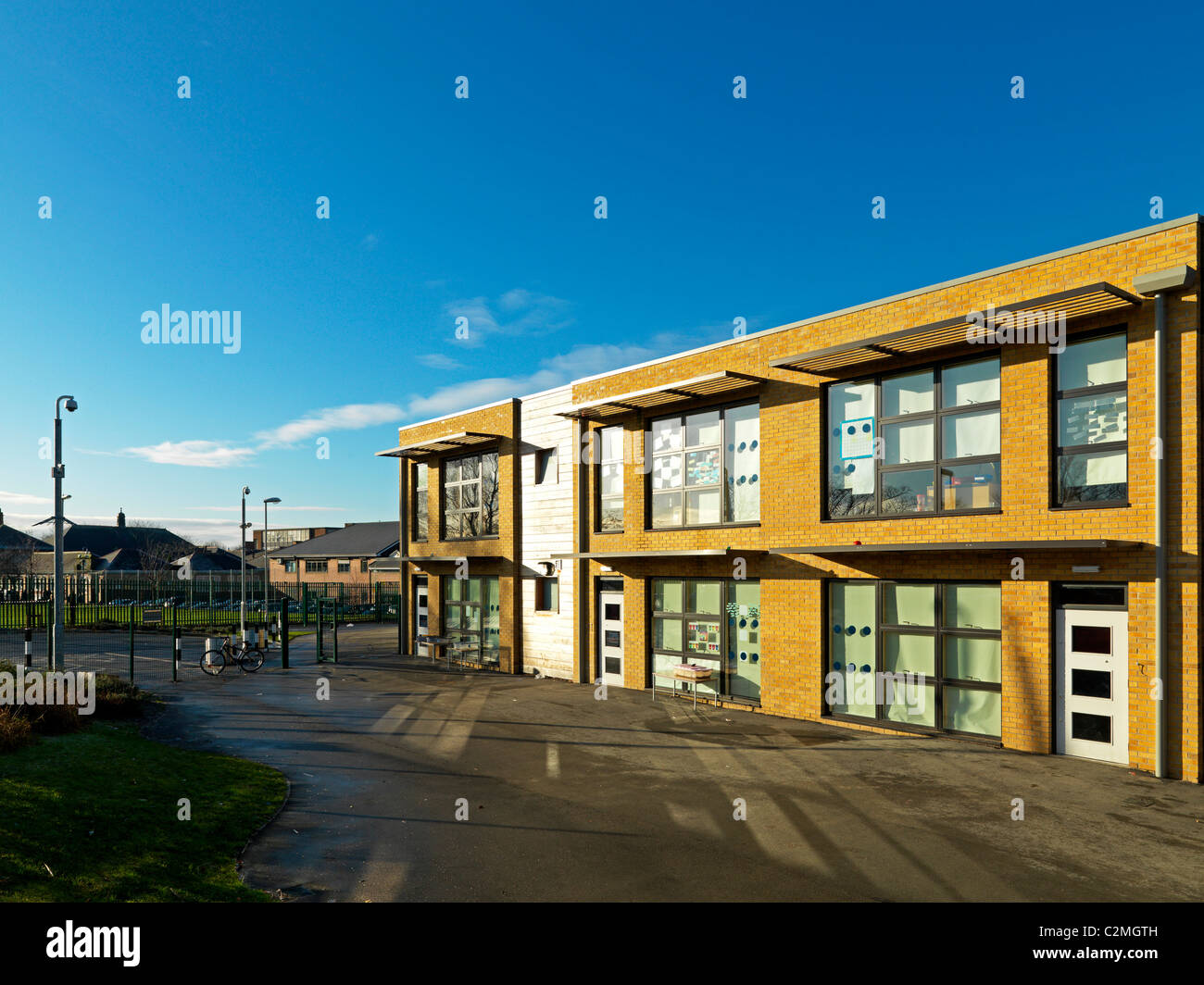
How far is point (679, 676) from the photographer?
52.9ft

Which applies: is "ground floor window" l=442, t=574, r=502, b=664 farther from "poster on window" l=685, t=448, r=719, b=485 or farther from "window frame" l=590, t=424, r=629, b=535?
"poster on window" l=685, t=448, r=719, b=485

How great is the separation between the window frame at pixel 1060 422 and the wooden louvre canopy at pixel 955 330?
1.18 feet

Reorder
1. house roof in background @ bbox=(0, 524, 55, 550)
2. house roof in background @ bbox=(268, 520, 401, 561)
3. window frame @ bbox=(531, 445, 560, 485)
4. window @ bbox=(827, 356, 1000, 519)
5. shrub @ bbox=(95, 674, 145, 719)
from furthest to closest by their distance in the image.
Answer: house roof in background @ bbox=(0, 524, 55, 550) < house roof in background @ bbox=(268, 520, 401, 561) < window frame @ bbox=(531, 445, 560, 485) < shrub @ bbox=(95, 674, 145, 719) < window @ bbox=(827, 356, 1000, 519)

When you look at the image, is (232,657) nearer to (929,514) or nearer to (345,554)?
(929,514)

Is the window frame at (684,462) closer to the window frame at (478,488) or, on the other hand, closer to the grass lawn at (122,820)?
the window frame at (478,488)

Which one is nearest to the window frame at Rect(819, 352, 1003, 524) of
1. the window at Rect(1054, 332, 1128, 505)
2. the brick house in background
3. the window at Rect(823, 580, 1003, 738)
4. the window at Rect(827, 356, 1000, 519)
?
the window at Rect(827, 356, 1000, 519)

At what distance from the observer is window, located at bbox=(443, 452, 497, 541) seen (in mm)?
23609

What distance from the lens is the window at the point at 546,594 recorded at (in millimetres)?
21094

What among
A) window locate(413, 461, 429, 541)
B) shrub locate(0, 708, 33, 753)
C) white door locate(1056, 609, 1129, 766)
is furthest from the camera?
window locate(413, 461, 429, 541)

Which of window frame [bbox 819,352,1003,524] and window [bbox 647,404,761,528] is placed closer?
window frame [bbox 819,352,1003,524]

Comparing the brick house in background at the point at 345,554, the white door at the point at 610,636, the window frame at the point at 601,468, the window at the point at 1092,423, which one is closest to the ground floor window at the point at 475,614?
the white door at the point at 610,636

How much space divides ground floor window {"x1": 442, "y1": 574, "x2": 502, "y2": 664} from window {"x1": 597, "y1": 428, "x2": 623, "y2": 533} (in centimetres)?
479

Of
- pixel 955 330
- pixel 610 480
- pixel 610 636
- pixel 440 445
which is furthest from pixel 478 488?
pixel 955 330

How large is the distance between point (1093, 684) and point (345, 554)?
52.9 metres
